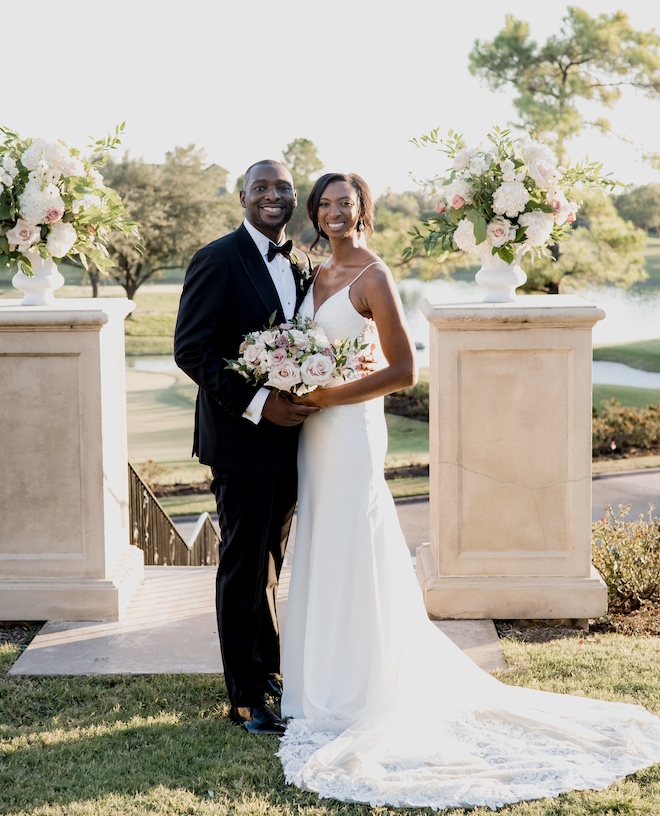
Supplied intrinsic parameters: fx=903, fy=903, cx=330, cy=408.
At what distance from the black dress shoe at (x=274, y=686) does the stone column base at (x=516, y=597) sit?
110 centimetres

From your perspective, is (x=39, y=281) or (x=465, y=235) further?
(x=39, y=281)

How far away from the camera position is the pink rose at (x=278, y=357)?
11.5ft

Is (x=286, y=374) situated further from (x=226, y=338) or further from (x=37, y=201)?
(x=37, y=201)

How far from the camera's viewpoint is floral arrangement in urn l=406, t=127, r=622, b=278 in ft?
15.7

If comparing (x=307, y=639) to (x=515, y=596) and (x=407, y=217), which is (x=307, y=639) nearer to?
(x=515, y=596)

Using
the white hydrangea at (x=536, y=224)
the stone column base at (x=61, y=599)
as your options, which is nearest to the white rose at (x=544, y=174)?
the white hydrangea at (x=536, y=224)

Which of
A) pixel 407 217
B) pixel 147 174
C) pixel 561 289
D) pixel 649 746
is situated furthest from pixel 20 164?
pixel 147 174

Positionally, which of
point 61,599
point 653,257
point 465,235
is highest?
point 653,257

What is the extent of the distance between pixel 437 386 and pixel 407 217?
2098 centimetres

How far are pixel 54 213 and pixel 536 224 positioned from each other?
→ 257cm

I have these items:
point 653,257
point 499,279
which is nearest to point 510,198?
point 499,279

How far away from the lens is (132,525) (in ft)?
23.7

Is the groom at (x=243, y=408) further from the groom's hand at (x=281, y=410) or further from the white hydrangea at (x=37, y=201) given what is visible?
the white hydrangea at (x=37, y=201)

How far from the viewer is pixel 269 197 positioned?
3.75m
